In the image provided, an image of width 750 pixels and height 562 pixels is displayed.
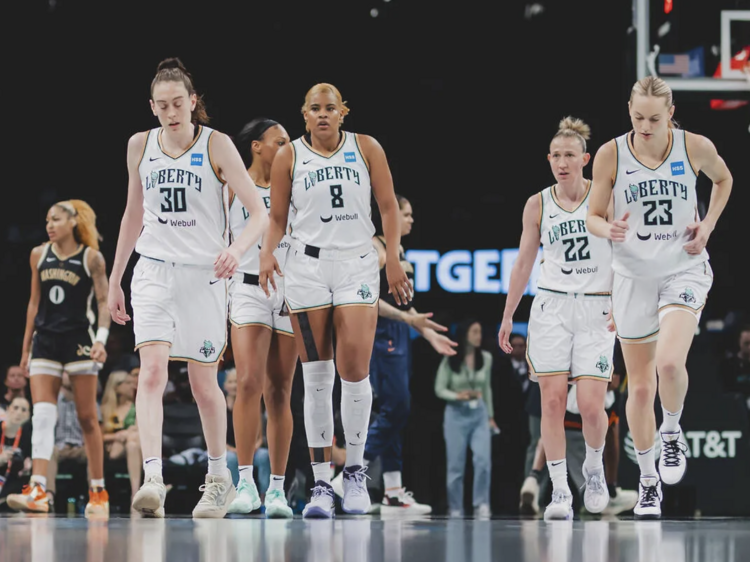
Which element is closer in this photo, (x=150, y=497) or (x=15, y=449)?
(x=150, y=497)

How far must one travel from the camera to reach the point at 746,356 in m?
10.3

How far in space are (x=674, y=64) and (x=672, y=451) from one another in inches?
171

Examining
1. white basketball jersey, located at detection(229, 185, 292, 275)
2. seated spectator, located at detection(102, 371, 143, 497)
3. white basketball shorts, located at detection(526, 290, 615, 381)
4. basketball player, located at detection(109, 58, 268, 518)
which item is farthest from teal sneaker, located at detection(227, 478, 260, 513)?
seated spectator, located at detection(102, 371, 143, 497)

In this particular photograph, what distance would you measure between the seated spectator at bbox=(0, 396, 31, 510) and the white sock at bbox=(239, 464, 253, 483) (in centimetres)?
435

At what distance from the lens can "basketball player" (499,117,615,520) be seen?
20.8 feet

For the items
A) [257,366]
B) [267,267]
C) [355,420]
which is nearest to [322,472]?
[355,420]

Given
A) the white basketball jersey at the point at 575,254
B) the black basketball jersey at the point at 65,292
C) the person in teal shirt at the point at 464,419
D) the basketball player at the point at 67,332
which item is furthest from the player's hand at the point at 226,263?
the person in teal shirt at the point at 464,419

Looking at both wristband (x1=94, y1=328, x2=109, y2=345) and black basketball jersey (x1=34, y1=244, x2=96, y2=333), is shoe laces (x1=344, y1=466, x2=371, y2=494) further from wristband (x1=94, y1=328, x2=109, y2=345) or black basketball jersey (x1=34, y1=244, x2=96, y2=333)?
black basketball jersey (x1=34, y1=244, x2=96, y2=333)

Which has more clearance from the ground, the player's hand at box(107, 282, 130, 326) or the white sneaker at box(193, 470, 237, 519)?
the player's hand at box(107, 282, 130, 326)

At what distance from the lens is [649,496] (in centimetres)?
581

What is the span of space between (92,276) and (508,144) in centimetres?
764

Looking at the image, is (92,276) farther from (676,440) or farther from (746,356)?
(746,356)

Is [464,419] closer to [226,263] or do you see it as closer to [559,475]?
[559,475]

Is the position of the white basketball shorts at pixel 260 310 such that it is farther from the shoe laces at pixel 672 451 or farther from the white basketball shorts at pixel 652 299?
the shoe laces at pixel 672 451
